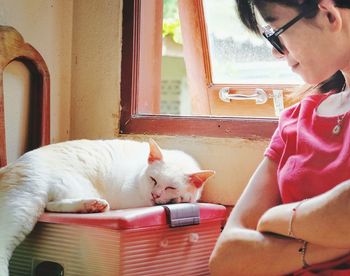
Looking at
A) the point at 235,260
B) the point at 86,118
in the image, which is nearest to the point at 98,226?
the point at 235,260

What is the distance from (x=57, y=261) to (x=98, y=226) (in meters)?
0.17

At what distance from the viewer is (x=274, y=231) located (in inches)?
35.9

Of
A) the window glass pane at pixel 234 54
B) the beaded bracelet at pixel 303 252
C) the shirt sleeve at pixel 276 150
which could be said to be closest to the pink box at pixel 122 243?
the shirt sleeve at pixel 276 150

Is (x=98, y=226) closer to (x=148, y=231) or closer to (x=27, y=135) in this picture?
(x=148, y=231)

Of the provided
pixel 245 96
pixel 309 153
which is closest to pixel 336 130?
pixel 309 153

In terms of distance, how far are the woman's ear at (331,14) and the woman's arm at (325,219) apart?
32 cm

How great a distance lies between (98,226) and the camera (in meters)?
1.11

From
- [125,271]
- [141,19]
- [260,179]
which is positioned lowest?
[125,271]

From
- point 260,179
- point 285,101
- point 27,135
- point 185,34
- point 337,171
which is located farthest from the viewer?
point 185,34

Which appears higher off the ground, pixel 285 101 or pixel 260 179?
pixel 285 101

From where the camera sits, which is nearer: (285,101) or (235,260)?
(235,260)

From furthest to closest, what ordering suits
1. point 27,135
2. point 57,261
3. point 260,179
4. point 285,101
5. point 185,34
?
point 185,34 → point 285,101 → point 27,135 → point 57,261 → point 260,179

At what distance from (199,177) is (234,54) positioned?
0.70 meters

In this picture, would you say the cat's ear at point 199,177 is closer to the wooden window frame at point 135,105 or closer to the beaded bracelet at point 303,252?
the wooden window frame at point 135,105
